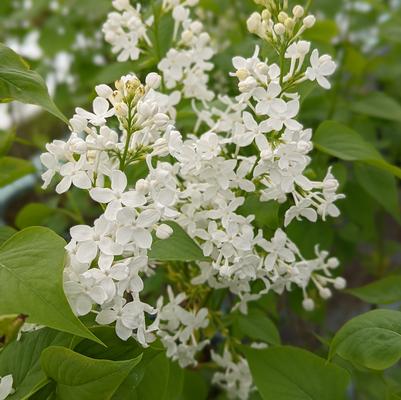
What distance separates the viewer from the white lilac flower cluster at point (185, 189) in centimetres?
58

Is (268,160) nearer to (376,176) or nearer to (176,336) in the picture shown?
(176,336)

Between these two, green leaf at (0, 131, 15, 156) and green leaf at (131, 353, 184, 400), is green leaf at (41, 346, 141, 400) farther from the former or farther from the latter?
green leaf at (0, 131, 15, 156)

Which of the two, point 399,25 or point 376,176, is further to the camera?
point 399,25

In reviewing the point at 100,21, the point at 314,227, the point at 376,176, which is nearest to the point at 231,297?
the point at 314,227

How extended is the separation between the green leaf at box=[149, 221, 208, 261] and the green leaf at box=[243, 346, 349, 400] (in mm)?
160

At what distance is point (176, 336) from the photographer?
781 mm

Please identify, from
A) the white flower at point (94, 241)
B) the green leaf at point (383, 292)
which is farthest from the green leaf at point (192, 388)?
the white flower at point (94, 241)

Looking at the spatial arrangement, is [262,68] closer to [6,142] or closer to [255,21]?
[255,21]

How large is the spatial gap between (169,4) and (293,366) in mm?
520

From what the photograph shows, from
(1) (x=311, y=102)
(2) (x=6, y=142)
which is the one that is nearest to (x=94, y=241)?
(2) (x=6, y=142)

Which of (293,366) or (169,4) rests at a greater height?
(169,4)

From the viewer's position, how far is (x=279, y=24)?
0.69 meters

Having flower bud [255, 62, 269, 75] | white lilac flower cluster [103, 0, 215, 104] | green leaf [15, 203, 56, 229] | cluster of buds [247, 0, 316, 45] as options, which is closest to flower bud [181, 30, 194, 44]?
white lilac flower cluster [103, 0, 215, 104]

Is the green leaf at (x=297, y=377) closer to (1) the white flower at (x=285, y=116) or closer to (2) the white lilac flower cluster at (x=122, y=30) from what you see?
(1) the white flower at (x=285, y=116)
